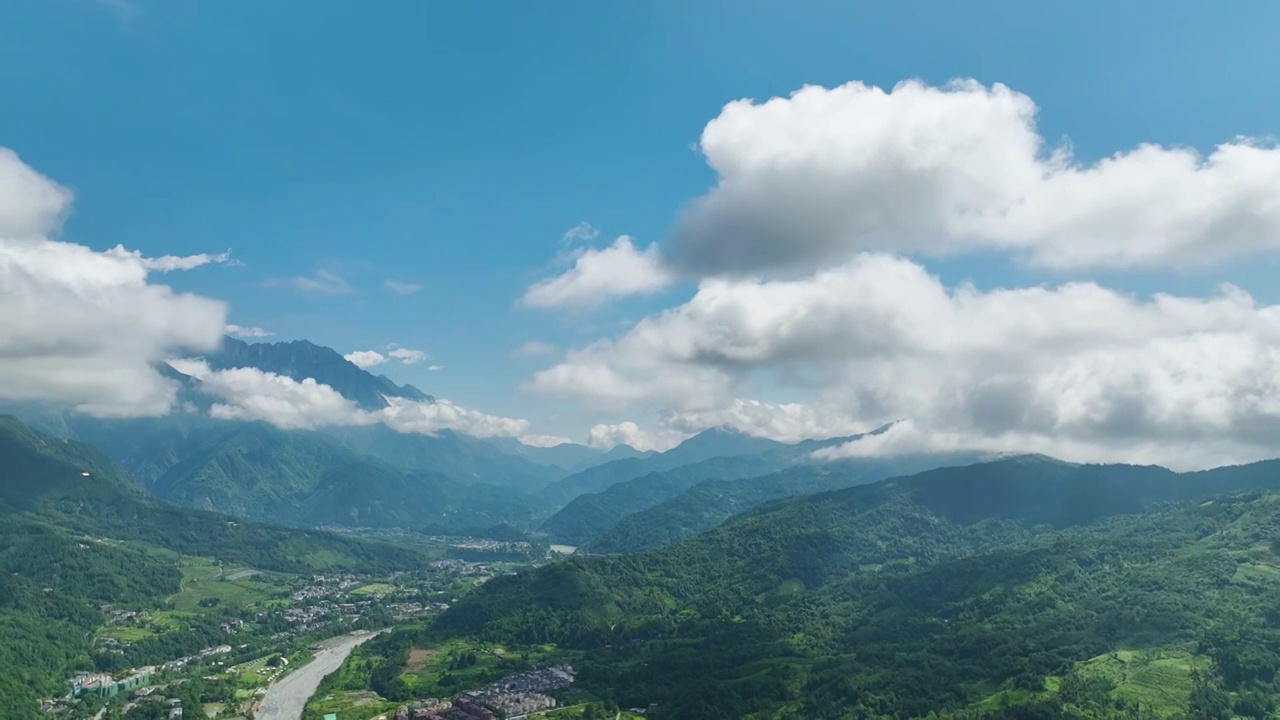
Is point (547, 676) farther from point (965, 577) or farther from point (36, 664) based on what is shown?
point (965, 577)

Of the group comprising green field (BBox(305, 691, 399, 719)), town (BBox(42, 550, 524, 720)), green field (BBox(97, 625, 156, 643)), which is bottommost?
green field (BBox(305, 691, 399, 719))

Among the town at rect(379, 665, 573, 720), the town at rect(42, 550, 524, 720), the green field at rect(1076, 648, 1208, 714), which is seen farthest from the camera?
the town at rect(42, 550, 524, 720)

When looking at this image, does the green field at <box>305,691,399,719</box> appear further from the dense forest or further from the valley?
the dense forest

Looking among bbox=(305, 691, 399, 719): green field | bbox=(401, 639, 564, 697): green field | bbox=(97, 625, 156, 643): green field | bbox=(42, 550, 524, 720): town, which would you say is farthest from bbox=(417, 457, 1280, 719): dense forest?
bbox=(97, 625, 156, 643): green field

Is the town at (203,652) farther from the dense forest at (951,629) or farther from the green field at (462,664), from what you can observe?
the dense forest at (951,629)

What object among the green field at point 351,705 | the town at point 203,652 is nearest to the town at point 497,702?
the green field at point 351,705

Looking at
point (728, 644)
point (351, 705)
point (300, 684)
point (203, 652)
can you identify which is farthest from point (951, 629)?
point (203, 652)
